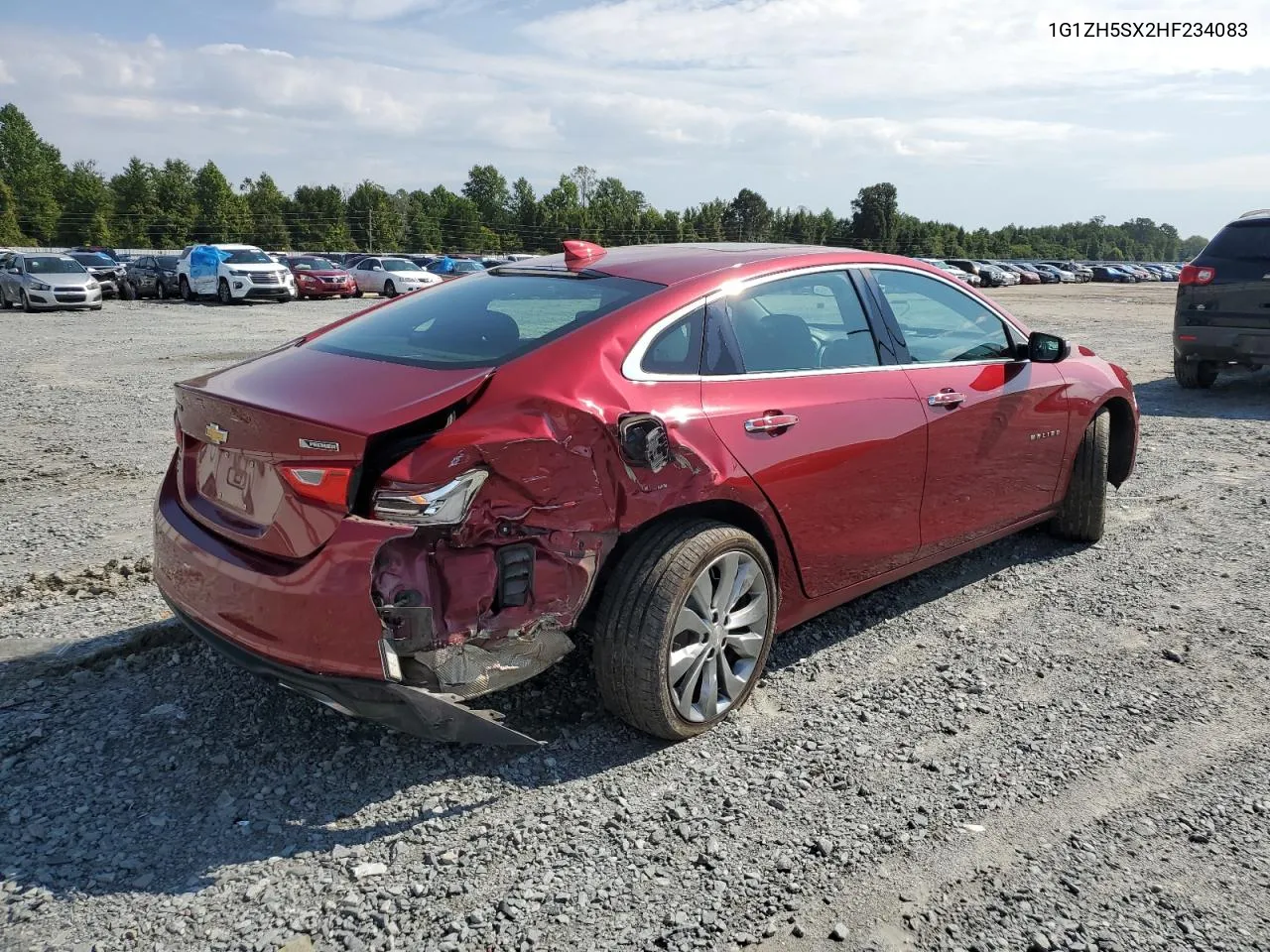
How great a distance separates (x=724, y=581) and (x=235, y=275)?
29.0 metres

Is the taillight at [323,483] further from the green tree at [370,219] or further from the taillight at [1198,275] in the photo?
the green tree at [370,219]

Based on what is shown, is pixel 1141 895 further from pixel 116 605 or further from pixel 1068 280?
pixel 1068 280

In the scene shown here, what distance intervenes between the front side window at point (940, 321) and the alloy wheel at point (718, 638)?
1.43 metres

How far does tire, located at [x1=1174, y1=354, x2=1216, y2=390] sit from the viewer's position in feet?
36.0

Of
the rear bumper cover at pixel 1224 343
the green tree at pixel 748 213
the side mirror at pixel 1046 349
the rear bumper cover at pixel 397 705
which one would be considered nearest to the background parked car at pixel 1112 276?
the green tree at pixel 748 213

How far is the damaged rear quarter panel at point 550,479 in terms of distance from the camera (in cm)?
280

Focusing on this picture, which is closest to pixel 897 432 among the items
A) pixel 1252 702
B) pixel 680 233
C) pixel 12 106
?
pixel 1252 702

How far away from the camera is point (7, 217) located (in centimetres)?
6359

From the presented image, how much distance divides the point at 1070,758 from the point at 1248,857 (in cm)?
61

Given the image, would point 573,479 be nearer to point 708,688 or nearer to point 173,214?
point 708,688

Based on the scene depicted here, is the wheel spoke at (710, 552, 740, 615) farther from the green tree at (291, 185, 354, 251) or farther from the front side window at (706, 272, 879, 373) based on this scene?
the green tree at (291, 185, 354, 251)

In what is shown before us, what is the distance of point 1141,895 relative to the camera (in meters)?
2.61

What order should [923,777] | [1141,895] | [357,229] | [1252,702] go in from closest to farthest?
[1141,895], [923,777], [1252,702], [357,229]

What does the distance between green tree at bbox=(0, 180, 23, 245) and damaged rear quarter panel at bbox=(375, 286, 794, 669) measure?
7390cm
